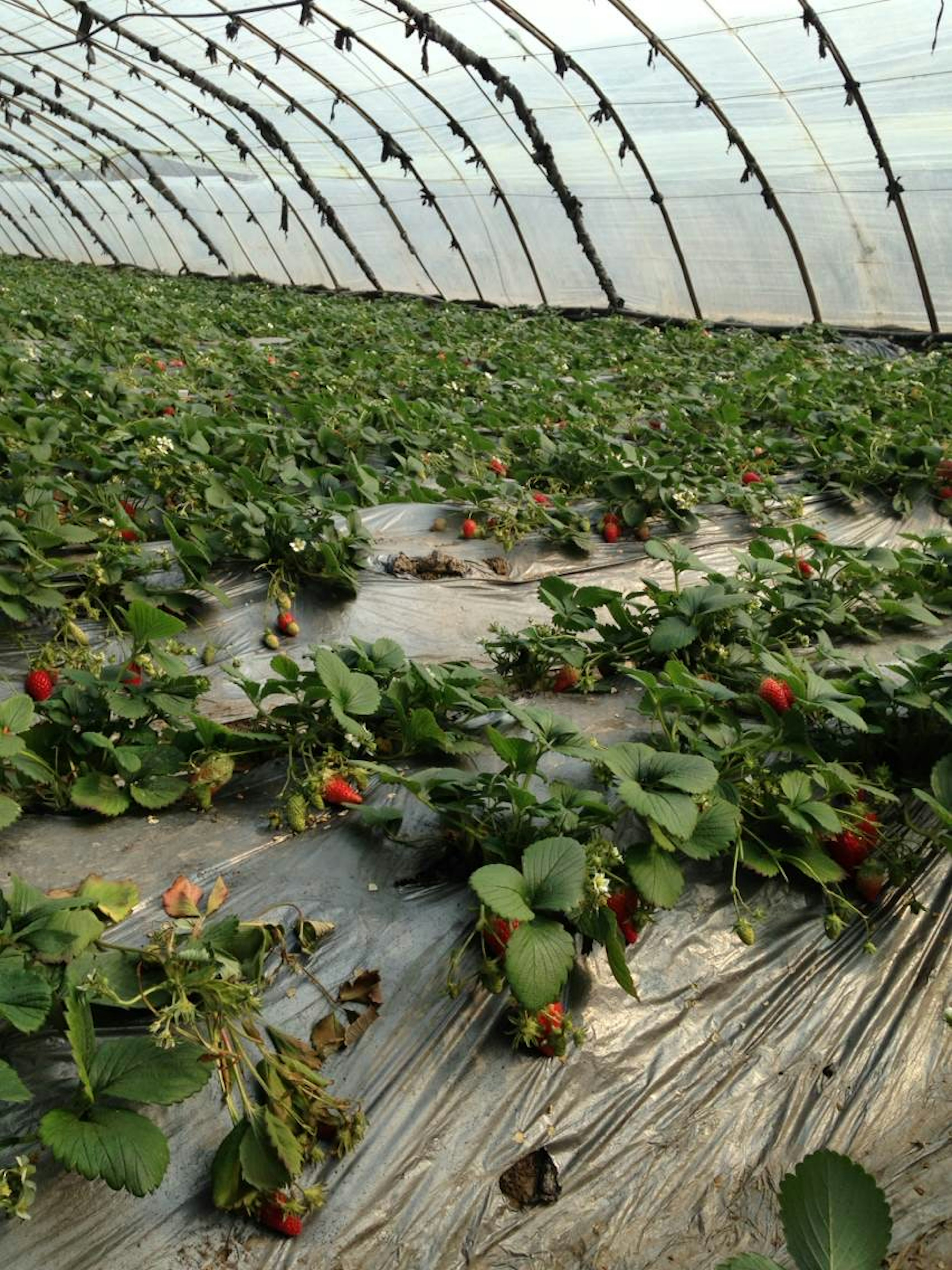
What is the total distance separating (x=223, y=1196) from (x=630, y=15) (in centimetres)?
1053

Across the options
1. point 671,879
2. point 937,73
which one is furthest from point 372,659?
point 937,73

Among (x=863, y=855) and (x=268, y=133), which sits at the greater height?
(x=268, y=133)

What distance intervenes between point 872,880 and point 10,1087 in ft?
5.79

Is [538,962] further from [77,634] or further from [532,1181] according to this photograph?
[77,634]

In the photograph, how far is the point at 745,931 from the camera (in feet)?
6.77

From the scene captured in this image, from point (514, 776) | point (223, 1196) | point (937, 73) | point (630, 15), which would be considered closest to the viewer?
point (223, 1196)

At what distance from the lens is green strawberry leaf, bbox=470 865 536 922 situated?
175 cm

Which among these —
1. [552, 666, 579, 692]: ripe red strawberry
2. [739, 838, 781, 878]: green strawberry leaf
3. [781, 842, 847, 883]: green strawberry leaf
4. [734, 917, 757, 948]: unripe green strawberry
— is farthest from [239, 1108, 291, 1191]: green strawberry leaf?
[552, 666, 579, 692]: ripe red strawberry

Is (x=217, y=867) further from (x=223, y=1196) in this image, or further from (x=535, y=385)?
(x=535, y=385)

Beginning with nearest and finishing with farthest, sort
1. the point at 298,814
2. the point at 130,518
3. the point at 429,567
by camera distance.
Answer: the point at 298,814, the point at 130,518, the point at 429,567

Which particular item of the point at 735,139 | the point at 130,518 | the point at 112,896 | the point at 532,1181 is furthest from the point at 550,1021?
the point at 735,139

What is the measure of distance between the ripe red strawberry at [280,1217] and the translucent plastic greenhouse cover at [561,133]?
9813 mm

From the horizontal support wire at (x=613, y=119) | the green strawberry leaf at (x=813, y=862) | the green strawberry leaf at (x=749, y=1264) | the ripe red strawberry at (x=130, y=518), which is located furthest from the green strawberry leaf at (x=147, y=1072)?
the horizontal support wire at (x=613, y=119)

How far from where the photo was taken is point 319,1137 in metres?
1.68
